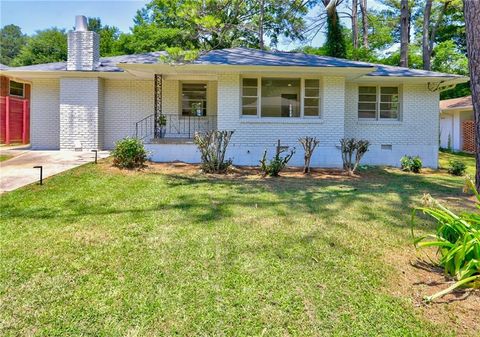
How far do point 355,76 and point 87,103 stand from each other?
9.58 metres

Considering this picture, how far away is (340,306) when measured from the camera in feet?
10.1

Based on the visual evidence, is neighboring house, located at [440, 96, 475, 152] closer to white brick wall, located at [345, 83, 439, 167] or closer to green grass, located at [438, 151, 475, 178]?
green grass, located at [438, 151, 475, 178]

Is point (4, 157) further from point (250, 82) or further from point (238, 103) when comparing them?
point (250, 82)

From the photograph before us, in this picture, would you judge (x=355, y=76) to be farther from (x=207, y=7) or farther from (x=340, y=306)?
(x=340, y=306)

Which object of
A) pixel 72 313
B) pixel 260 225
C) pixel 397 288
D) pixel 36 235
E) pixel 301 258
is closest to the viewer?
pixel 72 313

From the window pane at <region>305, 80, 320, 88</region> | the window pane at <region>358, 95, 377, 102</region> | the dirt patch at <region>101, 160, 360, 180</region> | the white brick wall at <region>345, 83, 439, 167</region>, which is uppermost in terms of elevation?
the window pane at <region>305, 80, 320, 88</region>

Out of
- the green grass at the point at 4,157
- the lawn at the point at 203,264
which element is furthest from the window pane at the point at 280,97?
the green grass at the point at 4,157

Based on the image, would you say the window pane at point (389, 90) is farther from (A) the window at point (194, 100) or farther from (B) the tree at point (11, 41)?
(B) the tree at point (11, 41)

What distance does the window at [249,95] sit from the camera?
12320 millimetres

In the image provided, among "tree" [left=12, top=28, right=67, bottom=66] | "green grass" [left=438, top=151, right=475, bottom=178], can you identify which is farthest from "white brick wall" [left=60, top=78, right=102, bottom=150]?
"tree" [left=12, top=28, right=67, bottom=66]

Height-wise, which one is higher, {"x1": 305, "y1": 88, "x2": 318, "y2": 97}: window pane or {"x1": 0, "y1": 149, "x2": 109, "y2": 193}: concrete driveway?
{"x1": 305, "y1": 88, "x2": 318, "y2": 97}: window pane

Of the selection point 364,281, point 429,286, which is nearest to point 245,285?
point 364,281

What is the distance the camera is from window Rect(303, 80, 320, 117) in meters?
12.4

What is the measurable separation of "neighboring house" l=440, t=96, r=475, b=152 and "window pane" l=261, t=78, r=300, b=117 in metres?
14.2
